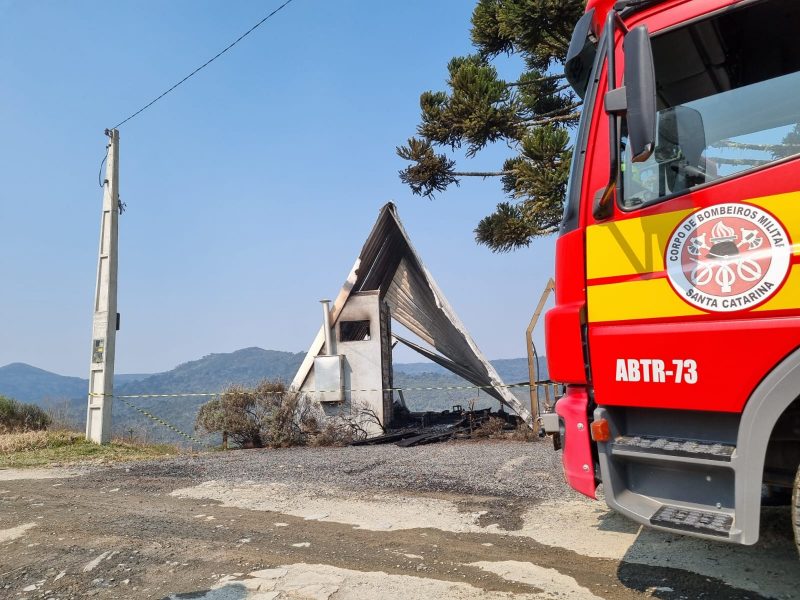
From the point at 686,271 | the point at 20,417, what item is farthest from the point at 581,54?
the point at 20,417

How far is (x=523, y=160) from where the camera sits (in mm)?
10859

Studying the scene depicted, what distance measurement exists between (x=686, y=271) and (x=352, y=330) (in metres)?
12.8

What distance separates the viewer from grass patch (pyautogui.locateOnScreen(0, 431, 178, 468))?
998 centimetres

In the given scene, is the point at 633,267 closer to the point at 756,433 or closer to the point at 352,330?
the point at 756,433

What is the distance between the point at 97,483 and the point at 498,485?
4.91m

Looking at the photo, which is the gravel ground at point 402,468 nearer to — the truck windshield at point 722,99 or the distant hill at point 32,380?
the truck windshield at point 722,99

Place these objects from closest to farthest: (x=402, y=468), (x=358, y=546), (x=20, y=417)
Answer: (x=358, y=546), (x=402, y=468), (x=20, y=417)

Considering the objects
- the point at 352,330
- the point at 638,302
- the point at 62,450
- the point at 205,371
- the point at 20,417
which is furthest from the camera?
the point at 205,371

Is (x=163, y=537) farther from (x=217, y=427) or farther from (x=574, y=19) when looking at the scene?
(x=574, y=19)

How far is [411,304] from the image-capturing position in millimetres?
16609

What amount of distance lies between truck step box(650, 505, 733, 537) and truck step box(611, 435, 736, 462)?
0.87ft

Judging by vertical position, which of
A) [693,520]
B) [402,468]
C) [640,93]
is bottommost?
[402,468]

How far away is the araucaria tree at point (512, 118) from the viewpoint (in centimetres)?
1043

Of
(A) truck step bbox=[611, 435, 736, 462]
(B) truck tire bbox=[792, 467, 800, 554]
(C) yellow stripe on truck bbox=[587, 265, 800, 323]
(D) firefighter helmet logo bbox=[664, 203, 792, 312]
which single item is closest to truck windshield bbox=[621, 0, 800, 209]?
(D) firefighter helmet logo bbox=[664, 203, 792, 312]
